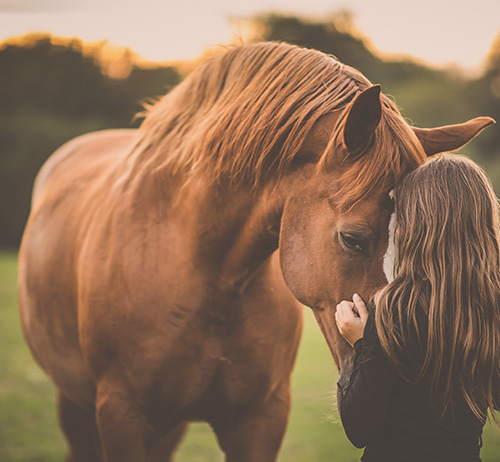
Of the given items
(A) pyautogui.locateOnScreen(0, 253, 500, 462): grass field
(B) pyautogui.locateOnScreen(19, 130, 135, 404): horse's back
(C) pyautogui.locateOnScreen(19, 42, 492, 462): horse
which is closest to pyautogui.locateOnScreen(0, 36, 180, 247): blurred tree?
(A) pyautogui.locateOnScreen(0, 253, 500, 462): grass field

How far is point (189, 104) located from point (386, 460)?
5.13ft

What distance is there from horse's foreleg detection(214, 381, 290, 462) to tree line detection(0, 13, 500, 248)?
591 inches

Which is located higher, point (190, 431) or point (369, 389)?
point (369, 389)

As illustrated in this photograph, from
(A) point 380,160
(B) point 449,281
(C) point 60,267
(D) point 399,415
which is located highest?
(A) point 380,160

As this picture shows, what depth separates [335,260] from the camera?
173 centimetres

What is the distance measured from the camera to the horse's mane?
1.75 m

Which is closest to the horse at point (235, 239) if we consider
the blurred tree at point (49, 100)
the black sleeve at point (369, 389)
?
the black sleeve at point (369, 389)

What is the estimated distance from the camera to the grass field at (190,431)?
455 cm

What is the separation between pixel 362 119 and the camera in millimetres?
1662

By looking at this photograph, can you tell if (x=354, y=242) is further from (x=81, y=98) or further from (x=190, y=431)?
(x=81, y=98)

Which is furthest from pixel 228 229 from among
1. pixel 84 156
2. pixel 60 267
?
pixel 84 156

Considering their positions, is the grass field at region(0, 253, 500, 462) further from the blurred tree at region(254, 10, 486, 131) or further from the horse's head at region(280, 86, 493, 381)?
the blurred tree at region(254, 10, 486, 131)

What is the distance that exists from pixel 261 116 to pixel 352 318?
0.78 metres

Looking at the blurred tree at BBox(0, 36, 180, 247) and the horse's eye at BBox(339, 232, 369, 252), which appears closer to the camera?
the horse's eye at BBox(339, 232, 369, 252)
